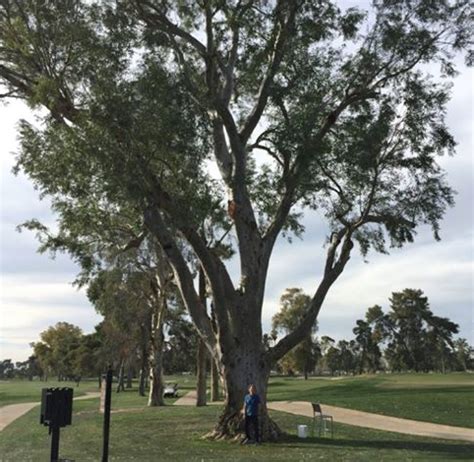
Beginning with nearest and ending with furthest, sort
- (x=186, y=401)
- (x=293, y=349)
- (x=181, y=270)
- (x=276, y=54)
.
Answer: (x=181, y=270), (x=276, y=54), (x=186, y=401), (x=293, y=349)

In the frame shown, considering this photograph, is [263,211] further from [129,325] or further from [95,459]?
[129,325]

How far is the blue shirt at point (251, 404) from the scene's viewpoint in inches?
637

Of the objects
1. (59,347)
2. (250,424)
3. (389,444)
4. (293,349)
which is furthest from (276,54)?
(59,347)

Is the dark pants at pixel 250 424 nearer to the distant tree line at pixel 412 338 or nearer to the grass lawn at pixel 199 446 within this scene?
the grass lawn at pixel 199 446

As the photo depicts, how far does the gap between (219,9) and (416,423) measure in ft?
51.7

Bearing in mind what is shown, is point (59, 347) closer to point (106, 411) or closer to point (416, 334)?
point (416, 334)

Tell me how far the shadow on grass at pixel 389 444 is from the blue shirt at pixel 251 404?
3.84 ft

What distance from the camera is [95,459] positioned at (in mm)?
14086

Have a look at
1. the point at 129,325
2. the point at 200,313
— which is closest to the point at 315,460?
the point at 200,313

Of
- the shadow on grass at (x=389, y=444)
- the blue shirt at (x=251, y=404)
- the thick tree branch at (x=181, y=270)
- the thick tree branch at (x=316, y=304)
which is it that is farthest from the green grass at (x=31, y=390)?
the blue shirt at (x=251, y=404)

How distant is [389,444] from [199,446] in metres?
4.99

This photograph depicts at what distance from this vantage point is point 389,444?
54.3 feet

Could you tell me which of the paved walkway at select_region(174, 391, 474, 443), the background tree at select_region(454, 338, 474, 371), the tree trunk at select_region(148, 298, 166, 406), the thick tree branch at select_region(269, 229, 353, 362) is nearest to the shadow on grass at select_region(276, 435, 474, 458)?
the paved walkway at select_region(174, 391, 474, 443)

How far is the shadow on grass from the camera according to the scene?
1559 cm
